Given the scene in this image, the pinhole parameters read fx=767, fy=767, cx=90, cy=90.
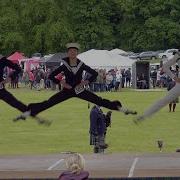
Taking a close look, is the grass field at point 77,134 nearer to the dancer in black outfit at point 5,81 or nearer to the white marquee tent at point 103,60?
the dancer in black outfit at point 5,81

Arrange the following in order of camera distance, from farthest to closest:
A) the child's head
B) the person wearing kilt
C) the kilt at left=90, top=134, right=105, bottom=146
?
the kilt at left=90, top=134, right=105, bottom=146
the person wearing kilt
the child's head

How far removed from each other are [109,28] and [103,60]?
13099 mm

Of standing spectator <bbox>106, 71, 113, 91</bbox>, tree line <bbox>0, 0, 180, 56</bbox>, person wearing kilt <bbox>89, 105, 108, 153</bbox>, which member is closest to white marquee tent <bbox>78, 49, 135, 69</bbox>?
standing spectator <bbox>106, 71, 113, 91</bbox>

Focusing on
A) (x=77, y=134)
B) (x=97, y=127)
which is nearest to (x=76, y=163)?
(x=97, y=127)

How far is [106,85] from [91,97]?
119 ft

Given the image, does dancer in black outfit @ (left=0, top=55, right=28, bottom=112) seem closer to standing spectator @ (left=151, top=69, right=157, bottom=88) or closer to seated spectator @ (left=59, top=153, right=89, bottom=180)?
seated spectator @ (left=59, top=153, right=89, bottom=180)

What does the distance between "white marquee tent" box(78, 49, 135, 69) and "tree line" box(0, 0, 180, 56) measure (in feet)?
5.82

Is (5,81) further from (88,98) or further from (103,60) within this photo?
(103,60)

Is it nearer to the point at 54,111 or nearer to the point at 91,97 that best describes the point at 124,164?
the point at 91,97

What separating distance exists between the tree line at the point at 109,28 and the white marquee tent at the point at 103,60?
1774 mm

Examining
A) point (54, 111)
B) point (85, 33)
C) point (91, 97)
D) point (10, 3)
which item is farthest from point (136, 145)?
point (85, 33)

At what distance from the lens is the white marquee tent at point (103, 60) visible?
50312 mm

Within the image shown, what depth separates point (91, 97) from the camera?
14.6 m

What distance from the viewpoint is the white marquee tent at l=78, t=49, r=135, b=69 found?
50312mm
